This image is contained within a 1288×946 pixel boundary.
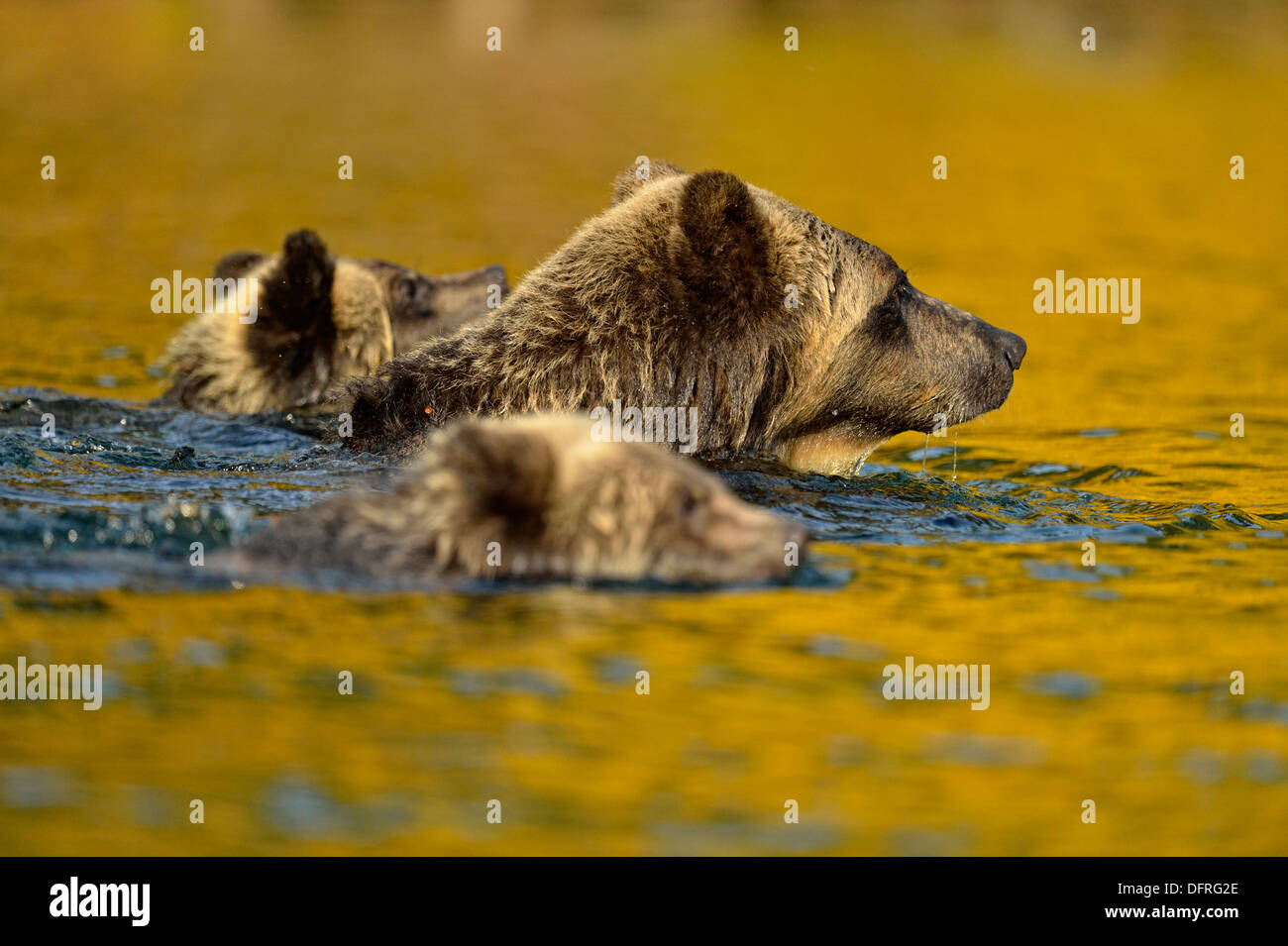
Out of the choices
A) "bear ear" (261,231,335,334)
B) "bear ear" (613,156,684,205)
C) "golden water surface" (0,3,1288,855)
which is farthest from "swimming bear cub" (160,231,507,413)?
"bear ear" (613,156,684,205)

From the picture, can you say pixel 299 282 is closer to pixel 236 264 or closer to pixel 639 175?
pixel 236 264

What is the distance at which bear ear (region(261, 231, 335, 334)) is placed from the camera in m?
11.9

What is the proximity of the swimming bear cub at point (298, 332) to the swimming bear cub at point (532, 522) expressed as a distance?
15.5 feet

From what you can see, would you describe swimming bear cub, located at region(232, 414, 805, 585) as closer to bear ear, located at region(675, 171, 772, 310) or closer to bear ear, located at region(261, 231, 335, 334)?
bear ear, located at region(675, 171, 772, 310)

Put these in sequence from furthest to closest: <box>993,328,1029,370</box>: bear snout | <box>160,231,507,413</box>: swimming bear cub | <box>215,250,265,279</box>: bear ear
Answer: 1. <box>215,250,265,279</box>: bear ear
2. <box>160,231,507,413</box>: swimming bear cub
3. <box>993,328,1029,370</box>: bear snout

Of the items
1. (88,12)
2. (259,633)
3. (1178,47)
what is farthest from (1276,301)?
(88,12)

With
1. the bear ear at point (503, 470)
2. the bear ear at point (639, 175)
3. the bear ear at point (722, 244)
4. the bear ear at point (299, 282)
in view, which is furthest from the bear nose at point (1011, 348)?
the bear ear at point (299, 282)

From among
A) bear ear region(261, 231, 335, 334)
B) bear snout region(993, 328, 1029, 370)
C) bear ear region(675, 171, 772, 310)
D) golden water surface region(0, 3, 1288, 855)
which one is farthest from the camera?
bear ear region(261, 231, 335, 334)

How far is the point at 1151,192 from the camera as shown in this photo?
2567cm

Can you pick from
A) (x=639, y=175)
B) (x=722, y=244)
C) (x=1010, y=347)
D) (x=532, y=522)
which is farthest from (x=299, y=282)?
(x=532, y=522)

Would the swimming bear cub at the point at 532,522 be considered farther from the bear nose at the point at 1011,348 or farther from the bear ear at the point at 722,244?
the bear nose at the point at 1011,348

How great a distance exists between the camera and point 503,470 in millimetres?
6977

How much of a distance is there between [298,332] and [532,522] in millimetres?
5619

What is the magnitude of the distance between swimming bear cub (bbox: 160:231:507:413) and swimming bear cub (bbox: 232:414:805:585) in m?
4.74
